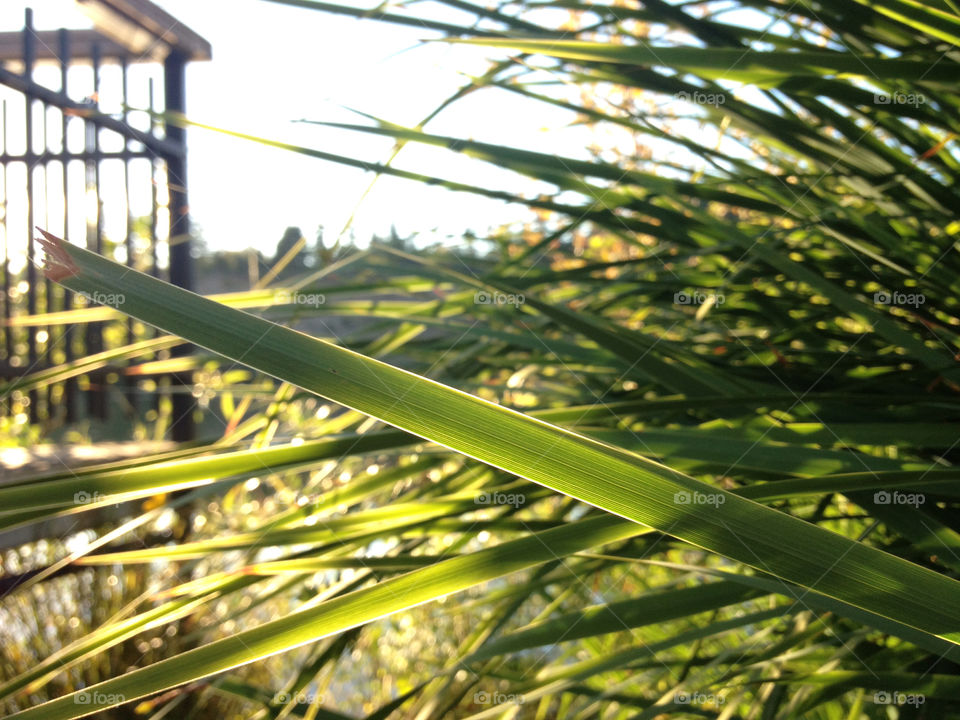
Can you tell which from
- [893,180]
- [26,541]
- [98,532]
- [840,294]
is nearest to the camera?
[840,294]

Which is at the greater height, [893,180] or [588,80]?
[588,80]

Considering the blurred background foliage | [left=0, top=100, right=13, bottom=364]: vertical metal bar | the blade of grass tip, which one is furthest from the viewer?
[left=0, top=100, right=13, bottom=364]: vertical metal bar

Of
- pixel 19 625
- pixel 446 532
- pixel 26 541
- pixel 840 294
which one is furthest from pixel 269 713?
pixel 19 625

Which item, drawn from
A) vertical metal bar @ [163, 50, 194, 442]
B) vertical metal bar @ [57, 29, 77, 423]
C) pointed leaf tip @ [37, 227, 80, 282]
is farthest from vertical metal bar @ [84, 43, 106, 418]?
pointed leaf tip @ [37, 227, 80, 282]

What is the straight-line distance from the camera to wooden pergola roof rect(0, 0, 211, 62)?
1.72 metres

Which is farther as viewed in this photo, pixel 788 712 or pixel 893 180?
pixel 893 180

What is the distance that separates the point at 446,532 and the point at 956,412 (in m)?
0.42

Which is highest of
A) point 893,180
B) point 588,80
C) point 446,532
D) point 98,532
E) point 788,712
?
point 588,80

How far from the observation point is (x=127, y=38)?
1.83m

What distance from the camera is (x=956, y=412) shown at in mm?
601

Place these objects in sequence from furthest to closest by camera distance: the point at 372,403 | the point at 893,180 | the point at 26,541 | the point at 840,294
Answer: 1. the point at 26,541
2. the point at 893,180
3. the point at 840,294
4. the point at 372,403

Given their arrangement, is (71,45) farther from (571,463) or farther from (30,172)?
(571,463)

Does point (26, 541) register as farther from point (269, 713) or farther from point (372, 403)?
point (372, 403)

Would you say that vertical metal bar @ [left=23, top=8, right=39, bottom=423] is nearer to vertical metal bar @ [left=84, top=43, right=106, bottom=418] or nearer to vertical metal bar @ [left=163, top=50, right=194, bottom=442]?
vertical metal bar @ [left=84, top=43, right=106, bottom=418]
